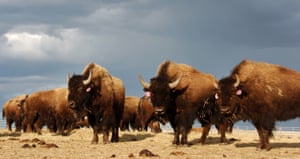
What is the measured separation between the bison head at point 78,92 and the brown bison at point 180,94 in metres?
2.96

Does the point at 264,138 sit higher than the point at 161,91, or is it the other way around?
the point at 161,91

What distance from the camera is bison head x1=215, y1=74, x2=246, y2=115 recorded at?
18.4 meters

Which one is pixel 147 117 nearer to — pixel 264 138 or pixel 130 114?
pixel 130 114

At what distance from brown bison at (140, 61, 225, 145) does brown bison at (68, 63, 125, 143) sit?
3032mm

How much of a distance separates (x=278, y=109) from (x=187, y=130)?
375 cm

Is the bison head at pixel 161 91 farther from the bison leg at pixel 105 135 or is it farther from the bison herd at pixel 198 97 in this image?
the bison leg at pixel 105 135

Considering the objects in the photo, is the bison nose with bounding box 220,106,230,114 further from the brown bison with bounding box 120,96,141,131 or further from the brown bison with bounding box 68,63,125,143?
the brown bison with bounding box 120,96,141,131

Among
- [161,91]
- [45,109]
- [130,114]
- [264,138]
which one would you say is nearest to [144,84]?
[161,91]

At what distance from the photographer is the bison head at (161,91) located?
19.0 m

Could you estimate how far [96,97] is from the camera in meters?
22.2

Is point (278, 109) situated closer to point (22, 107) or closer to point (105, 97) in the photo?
point (105, 97)

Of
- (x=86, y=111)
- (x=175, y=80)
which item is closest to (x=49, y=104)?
(x=86, y=111)

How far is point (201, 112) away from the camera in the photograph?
68.2ft

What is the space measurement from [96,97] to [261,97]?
7.65 m
